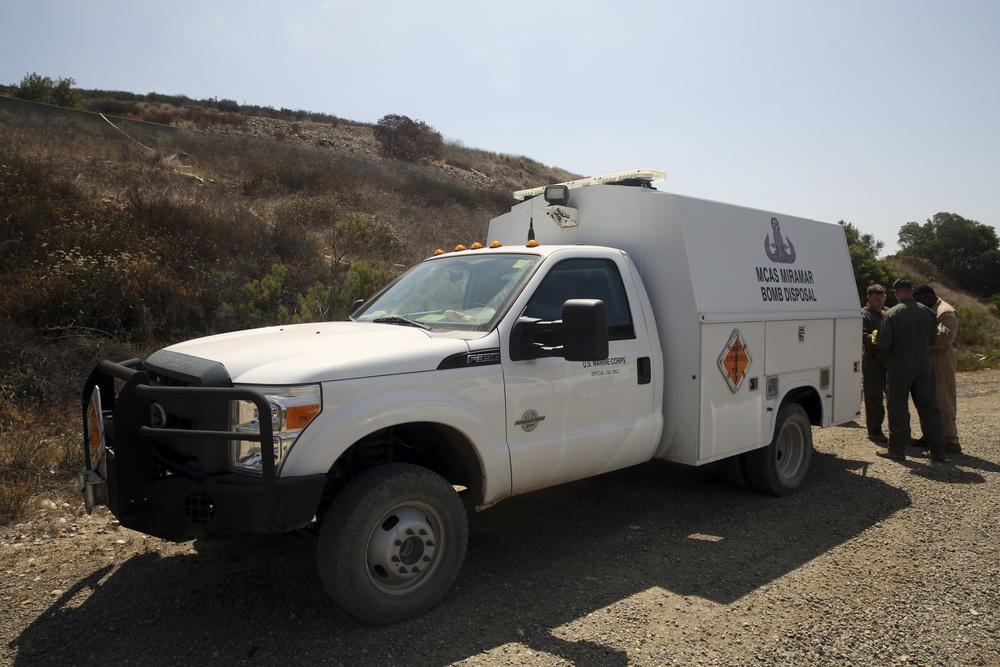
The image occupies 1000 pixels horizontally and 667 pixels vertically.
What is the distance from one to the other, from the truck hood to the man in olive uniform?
5693 millimetres

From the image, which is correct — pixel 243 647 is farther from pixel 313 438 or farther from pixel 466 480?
pixel 466 480

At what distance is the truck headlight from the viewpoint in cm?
308

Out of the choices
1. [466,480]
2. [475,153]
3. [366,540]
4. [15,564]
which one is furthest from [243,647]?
[475,153]

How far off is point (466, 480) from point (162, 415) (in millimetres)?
1649

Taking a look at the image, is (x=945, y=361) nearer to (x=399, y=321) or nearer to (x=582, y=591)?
(x=582, y=591)

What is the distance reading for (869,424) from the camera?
836cm

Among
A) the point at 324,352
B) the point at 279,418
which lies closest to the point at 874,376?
the point at 324,352

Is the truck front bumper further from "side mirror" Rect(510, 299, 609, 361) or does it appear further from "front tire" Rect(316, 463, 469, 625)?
"side mirror" Rect(510, 299, 609, 361)

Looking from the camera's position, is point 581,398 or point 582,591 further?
point 581,398

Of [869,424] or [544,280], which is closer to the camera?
[544,280]

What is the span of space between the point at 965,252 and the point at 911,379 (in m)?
38.5

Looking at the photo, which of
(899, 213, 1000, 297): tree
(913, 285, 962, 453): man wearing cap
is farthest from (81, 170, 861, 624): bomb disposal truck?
(899, 213, 1000, 297): tree

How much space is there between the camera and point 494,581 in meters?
4.04

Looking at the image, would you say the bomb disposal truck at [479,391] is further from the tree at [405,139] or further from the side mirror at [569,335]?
the tree at [405,139]
